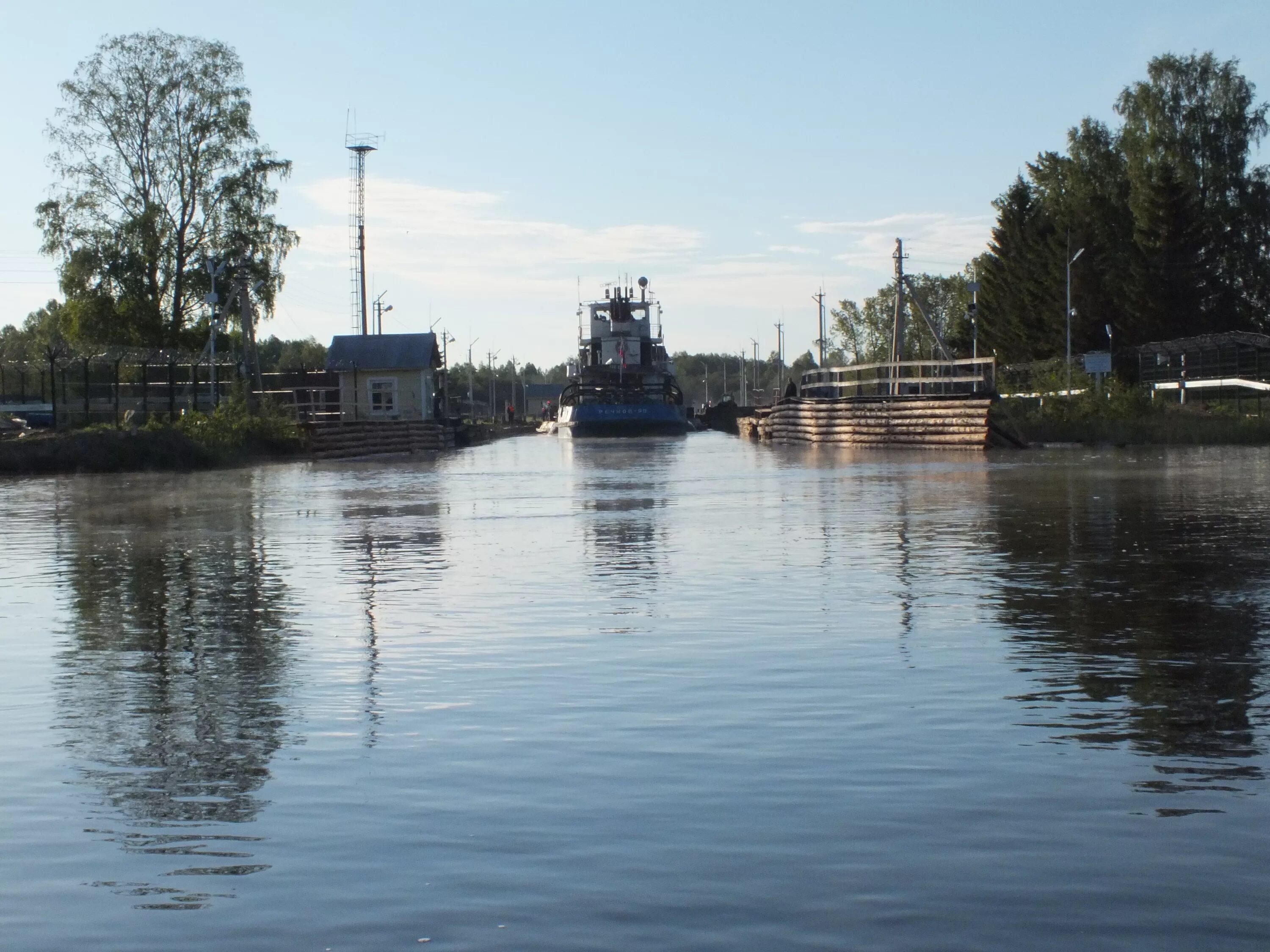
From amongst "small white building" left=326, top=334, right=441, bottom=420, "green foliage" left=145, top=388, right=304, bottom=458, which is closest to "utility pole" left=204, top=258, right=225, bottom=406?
"green foliage" left=145, top=388, right=304, bottom=458

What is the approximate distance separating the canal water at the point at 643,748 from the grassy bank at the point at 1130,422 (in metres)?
31.6

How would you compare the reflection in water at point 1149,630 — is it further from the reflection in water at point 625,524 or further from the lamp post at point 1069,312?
the lamp post at point 1069,312

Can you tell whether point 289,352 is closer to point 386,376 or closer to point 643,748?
point 386,376

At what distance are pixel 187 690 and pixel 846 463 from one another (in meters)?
29.1

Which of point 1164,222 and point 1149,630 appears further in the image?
point 1164,222

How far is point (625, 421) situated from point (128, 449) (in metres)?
39.9

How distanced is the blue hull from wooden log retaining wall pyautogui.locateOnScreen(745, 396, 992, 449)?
1301 centimetres

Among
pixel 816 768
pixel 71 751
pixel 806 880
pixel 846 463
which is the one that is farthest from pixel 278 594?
pixel 846 463

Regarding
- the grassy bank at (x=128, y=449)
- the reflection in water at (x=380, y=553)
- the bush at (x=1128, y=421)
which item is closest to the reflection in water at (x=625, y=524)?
the reflection in water at (x=380, y=553)

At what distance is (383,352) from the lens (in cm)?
6581

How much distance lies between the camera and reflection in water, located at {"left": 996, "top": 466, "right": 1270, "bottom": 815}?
21.1 ft

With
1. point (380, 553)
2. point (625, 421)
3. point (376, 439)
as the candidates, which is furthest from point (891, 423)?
point (380, 553)

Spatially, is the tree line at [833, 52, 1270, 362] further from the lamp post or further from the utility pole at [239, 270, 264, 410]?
the utility pole at [239, 270, 264, 410]

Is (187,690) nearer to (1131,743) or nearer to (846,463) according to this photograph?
(1131,743)
